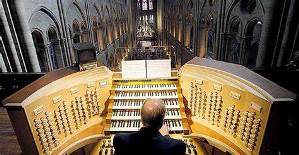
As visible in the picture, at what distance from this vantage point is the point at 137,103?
198 inches

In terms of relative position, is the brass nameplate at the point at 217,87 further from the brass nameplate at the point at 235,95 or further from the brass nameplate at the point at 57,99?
the brass nameplate at the point at 57,99

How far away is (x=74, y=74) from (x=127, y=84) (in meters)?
1.40

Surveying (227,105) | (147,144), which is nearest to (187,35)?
(227,105)

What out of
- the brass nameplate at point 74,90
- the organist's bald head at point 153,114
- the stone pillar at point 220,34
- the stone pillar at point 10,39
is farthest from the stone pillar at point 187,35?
the organist's bald head at point 153,114

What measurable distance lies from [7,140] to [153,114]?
496cm

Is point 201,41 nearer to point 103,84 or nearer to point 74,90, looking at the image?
point 103,84

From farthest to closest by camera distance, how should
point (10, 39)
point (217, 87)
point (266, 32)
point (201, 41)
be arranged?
point (201, 41) < point (10, 39) < point (266, 32) < point (217, 87)

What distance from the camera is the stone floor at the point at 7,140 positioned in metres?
4.87

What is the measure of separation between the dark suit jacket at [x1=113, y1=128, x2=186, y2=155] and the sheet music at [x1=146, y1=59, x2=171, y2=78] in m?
2.77

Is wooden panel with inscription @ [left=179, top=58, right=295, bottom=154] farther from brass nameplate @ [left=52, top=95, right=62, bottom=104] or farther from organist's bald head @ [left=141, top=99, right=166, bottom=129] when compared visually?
brass nameplate @ [left=52, top=95, right=62, bottom=104]

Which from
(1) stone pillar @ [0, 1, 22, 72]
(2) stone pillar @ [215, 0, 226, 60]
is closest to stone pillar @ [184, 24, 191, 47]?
(2) stone pillar @ [215, 0, 226, 60]

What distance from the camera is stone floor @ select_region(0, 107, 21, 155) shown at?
192 inches

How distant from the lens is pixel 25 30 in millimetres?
8516

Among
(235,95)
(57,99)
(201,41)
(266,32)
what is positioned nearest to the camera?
(235,95)
